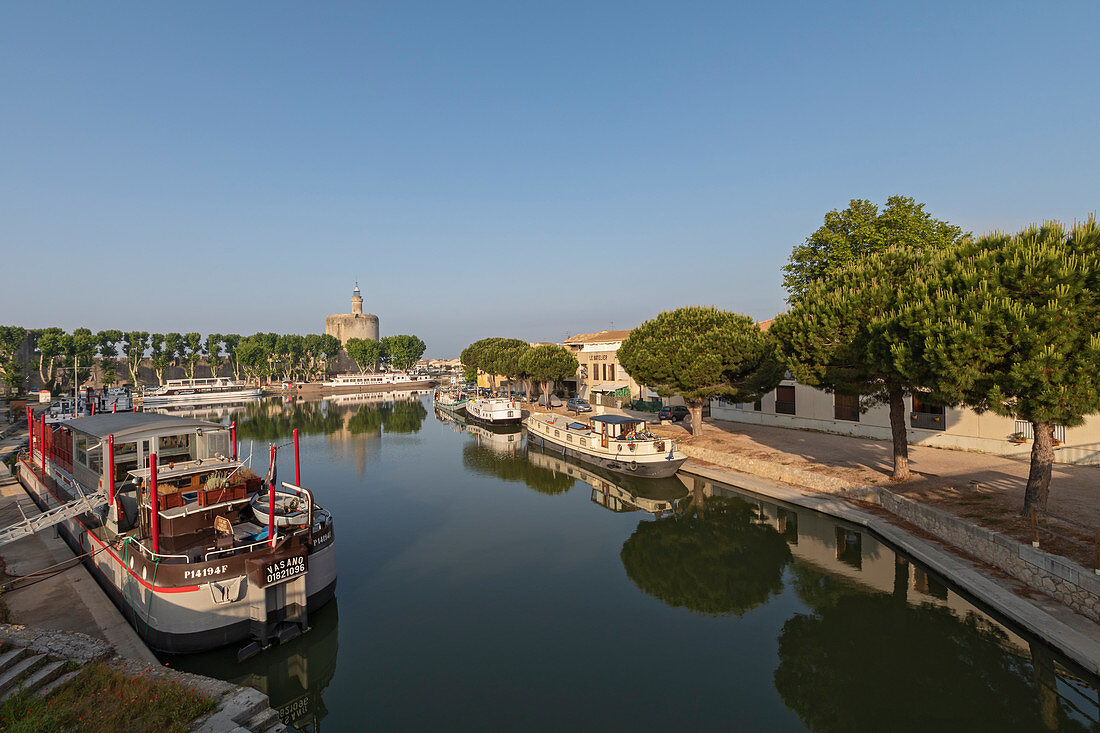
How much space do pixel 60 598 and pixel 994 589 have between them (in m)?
27.7

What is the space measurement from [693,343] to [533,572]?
2232 cm

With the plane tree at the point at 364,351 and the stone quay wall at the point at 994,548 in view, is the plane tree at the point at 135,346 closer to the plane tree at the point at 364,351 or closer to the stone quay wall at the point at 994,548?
the plane tree at the point at 364,351

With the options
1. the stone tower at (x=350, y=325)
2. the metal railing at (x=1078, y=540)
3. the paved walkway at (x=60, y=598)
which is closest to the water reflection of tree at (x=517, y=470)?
the paved walkway at (x=60, y=598)

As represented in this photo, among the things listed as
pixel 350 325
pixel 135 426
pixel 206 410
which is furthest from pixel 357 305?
pixel 135 426

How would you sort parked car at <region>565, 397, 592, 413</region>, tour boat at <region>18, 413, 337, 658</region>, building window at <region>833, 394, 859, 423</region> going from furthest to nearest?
parked car at <region>565, 397, 592, 413</region>
building window at <region>833, 394, 859, 423</region>
tour boat at <region>18, 413, 337, 658</region>

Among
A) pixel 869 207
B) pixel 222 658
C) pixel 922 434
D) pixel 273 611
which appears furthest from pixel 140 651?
pixel 869 207

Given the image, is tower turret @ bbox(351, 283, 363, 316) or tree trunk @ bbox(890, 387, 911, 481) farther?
tower turret @ bbox(351, 283, 363, 316)

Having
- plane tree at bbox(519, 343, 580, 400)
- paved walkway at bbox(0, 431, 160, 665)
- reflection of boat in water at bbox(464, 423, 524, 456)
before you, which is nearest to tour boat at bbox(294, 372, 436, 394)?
reflection of boat in water at bbox(464, 423, 524, 456)

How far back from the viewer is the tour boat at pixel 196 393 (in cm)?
9762

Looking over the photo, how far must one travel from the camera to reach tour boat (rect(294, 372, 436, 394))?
130 m

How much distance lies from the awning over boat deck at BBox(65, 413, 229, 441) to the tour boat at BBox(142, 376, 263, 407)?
90.9 meters

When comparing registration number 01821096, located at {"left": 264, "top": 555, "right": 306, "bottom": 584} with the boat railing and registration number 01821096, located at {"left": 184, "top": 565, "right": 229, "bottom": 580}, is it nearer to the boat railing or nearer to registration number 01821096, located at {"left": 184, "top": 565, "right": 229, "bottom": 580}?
registration number 01821096, located at {"left": 184, "top": 565, "right": 229, "bottom": 580}

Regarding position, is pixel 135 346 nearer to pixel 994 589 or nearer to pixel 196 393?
pixel 196 393

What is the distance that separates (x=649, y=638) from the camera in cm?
1503
